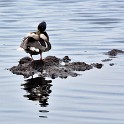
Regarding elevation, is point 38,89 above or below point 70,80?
below

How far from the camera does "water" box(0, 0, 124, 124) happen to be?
39.0ft

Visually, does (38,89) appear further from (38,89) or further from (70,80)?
(70,80)

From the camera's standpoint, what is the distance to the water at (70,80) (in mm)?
11875

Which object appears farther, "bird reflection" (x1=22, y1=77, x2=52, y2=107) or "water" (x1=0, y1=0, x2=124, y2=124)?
"bird reflection" (x1=22, y1=77, x2=52, y2=107)

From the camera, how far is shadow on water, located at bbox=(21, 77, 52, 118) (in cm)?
1312

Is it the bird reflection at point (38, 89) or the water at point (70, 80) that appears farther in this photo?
the bird reflection at point (38, 89)

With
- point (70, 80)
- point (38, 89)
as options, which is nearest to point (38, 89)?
point (38, 89)

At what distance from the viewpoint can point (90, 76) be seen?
49.4ft

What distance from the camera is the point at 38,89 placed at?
46.1 ft

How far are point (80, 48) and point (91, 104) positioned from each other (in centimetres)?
722

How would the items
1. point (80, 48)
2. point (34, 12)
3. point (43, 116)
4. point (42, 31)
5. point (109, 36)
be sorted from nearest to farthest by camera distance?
point (43, 116) < point (42, 31) < point (80, 48) < point (109, 36) < point (34, 12)

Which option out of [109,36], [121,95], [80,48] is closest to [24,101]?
[121,95]

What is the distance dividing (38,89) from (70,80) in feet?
3.32

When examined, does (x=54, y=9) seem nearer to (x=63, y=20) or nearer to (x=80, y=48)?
(x=63, y=20)
